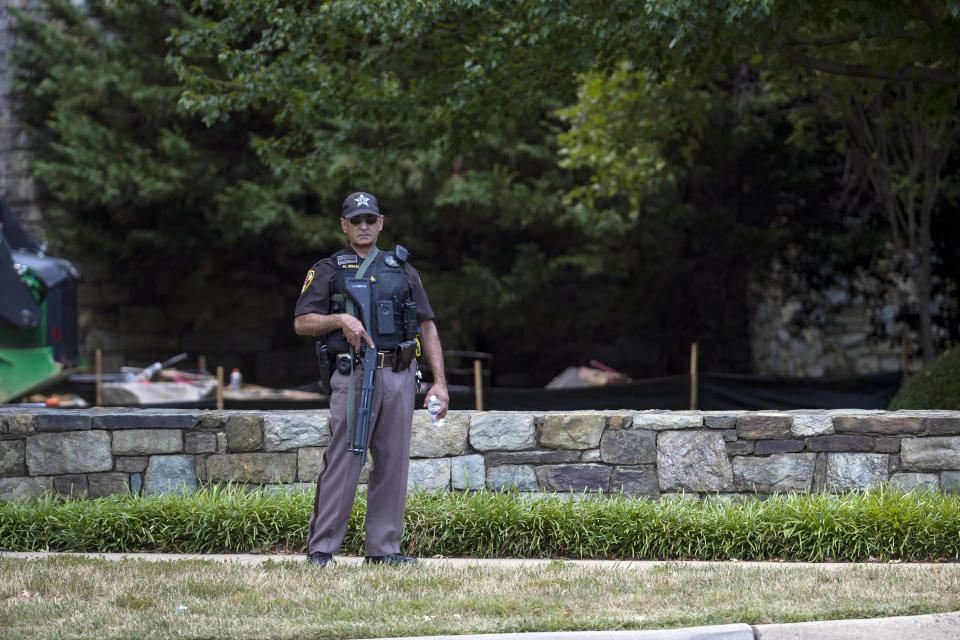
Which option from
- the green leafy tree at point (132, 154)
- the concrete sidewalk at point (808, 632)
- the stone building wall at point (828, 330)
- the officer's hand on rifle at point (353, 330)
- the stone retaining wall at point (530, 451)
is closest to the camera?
the concrete sidewalk at point (808, 632)

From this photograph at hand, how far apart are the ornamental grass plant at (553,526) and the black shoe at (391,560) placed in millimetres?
464

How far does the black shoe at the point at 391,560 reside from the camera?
537 cm

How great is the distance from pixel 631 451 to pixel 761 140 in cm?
1092

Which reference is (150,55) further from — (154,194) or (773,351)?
A: (773,351)

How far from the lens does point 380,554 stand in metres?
5.39

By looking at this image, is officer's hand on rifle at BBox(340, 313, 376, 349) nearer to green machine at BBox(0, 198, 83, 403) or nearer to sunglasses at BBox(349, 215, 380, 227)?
sunglasses at BBox(349, 215, 380, 227)

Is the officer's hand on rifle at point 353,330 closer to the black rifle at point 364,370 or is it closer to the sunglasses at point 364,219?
the black rifle at point 364,370

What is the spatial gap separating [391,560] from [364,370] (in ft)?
3.18

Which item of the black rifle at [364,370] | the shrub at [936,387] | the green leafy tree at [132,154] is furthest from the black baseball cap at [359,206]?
the green leafy tree at [132,154]

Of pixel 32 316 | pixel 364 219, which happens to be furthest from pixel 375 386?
pixel 32 316

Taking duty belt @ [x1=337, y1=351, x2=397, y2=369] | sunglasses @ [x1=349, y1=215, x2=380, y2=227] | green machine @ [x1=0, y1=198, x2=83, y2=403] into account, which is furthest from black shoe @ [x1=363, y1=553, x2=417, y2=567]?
green machine @ [x1=0, y1=198, x2=83, y2=403]

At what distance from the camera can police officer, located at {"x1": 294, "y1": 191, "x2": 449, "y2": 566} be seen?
17.5ft

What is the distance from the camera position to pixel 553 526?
5.89 metres

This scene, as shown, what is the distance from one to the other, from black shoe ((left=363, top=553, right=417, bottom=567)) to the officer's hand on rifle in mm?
1071
